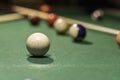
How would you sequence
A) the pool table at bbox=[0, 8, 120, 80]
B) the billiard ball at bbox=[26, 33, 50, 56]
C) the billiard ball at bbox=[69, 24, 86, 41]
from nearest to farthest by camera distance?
the pool table at bbox=[0, 8, 120, 80] → the billiard ball at bbox=[26, 33, 50, 56] → the billiard ball at bbox=[69, 24, 86, 41]

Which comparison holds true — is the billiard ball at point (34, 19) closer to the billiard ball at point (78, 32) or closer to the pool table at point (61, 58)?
the pool table at point (61, 58)

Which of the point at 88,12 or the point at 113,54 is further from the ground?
the point at 88,12

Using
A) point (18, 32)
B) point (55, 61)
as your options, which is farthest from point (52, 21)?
point (55, 61)

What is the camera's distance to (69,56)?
240 cm

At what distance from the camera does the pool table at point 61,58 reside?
6.34ft

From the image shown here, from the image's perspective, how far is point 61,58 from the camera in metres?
2.32

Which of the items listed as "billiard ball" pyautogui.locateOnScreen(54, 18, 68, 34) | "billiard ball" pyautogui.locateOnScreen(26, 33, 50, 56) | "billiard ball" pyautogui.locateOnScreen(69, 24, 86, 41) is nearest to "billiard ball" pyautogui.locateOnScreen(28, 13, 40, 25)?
"billiard ball" pyautogui.locateOnScreen(54, 18, 68, 34)

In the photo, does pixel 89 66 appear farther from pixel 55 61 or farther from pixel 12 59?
pixel 12 59

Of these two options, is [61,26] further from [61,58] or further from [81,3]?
[81,3]

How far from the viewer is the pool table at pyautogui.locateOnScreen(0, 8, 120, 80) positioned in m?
1.93

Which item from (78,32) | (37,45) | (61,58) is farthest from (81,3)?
(37,45)

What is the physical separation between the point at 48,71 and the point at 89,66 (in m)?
0.32

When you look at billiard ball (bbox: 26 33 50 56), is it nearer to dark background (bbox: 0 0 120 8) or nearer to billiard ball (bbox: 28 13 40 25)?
billiard ball (bbox: 28 13 40 25)

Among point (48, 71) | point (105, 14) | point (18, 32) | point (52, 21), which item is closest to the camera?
point (48, 71)
